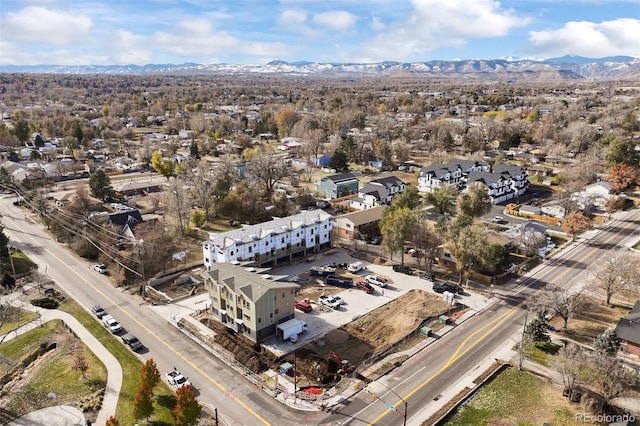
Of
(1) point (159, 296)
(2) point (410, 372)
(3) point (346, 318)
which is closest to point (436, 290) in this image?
(3) point (346, 318)

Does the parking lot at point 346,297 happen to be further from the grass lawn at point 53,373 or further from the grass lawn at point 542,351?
the grass lawn at point 53,373

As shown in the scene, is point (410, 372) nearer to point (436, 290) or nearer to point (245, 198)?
point (436, 290)

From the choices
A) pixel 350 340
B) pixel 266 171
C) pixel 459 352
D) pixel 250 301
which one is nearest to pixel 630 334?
pixel 459 352

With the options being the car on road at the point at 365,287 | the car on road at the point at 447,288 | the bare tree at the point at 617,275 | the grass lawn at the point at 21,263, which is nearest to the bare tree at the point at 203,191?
the grass lawn at the point at 21,263

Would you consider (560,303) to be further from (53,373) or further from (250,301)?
(53,373)

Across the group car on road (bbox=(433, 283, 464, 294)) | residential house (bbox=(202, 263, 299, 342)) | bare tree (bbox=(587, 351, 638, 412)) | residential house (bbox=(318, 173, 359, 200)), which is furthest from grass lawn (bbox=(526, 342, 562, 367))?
residential house (bbox=(318, 173, 359, 200))

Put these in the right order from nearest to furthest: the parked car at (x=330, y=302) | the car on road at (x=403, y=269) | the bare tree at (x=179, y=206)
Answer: the parked car at (x=330, y=302), the car on road at (x=403, y=269), the bare tree at (x=179, y=206)

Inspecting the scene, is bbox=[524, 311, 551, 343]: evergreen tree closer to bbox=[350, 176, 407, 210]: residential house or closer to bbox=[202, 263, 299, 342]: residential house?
bbox=[202, 263, 299, 342]: residential house
